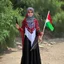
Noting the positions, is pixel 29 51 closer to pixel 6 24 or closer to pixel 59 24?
pixel 6 24

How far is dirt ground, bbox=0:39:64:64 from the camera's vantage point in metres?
9.02

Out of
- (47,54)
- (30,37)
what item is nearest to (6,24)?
(47,54)

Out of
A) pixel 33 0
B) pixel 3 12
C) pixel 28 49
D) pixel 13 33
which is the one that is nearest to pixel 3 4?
pixel 3 12

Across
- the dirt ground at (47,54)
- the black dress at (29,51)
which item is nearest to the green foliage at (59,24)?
the dirt ground at (47,54)

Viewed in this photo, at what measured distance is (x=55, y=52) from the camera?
10.5 meters

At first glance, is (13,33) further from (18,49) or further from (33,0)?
(33,0)

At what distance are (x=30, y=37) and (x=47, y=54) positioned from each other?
3341 millimetres

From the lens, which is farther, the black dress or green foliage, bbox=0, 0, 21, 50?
green foliage, bbox=0, 0, 21, 50

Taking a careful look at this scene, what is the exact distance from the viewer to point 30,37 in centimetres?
691

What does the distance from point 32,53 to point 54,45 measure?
17.1 feet

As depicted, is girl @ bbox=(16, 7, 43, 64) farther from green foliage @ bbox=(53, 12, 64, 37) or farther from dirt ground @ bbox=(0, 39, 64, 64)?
green foliage @ bbox=(53, 12, 64, 37)

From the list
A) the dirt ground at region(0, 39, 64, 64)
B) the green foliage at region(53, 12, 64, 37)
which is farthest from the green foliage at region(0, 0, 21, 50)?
the green foliage at region(53, 12, 64, 37)

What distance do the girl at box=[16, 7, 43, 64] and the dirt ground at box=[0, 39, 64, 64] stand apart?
6.07 ft

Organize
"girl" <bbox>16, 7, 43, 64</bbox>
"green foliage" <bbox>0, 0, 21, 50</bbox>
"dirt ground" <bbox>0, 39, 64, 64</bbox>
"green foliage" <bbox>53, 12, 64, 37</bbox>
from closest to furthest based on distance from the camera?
"girl" <bbox>16, 7, 43, 64</bbox> → "dirt ground" <bbox>0, 39, 64, 64</bbox> → "green foliage" <bbox>0, 0, 21, 50</bbox> → "green foliage" <bbox>53, 12, 64, 37</bbox>
